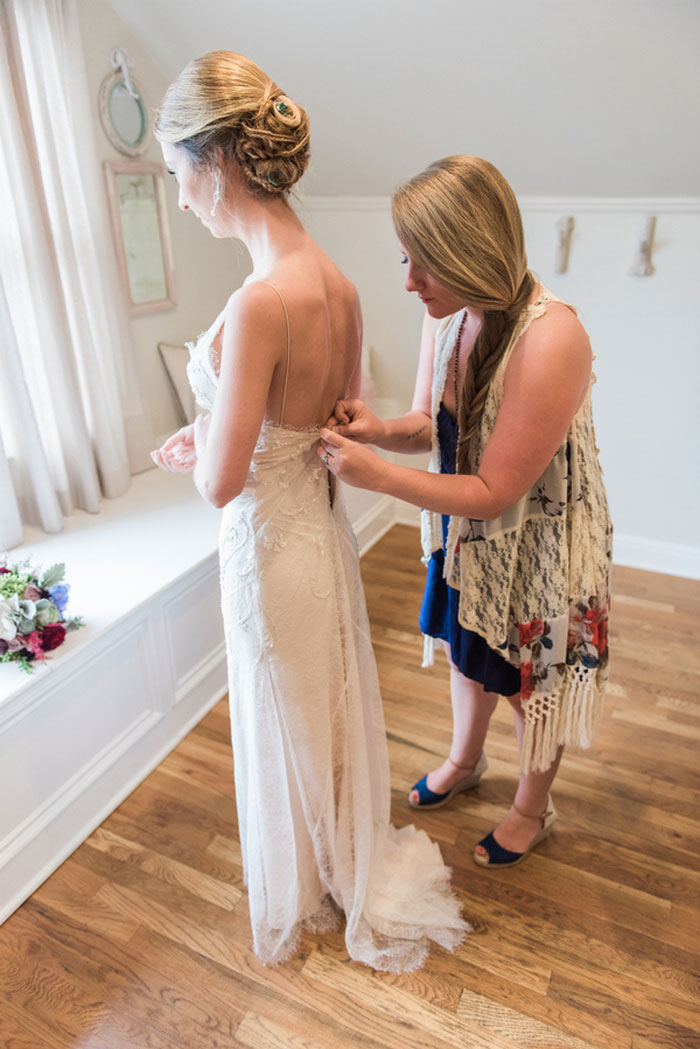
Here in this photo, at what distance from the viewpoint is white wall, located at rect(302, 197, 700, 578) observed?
2705 millimetres

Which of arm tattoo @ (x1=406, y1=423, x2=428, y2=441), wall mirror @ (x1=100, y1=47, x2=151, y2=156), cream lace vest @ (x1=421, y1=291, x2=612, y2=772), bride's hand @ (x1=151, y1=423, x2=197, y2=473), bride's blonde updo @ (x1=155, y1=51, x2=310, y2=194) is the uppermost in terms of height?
wall mirror @ (x1=100, y1=47, x2=151, y2=156)

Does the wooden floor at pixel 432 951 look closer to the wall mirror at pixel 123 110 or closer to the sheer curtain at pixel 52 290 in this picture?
the sheer curtain at pixel 52 290

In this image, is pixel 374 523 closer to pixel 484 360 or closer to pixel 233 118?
pixel 484 360

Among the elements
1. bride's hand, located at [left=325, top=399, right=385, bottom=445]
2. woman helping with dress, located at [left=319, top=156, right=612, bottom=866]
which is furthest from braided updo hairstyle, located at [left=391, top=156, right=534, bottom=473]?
bride's hand, located at [left=325, top=399, right=385, bottom=445]

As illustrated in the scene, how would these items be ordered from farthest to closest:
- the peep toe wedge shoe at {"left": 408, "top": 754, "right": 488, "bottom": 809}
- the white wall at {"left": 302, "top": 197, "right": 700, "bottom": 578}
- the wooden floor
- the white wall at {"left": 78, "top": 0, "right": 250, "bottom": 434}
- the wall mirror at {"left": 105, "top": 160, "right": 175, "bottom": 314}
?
1. the white wall at {"left": 302, "top": 197, "right": 700, "bottom": 578}
2. the wall mirror at {"left": 105, "top": 160, "right": 175, "bottom": 314}
3. the white wall at {"left": 78, "top": 0, "right": 250, "bottom": 434}
4. the peep toe wedge shoe at {"left": 408, "top": 754, "right": 488, "bottom": 809}
5. the wooden floor

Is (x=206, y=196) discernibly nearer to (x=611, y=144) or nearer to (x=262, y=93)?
(x=262, y=93)

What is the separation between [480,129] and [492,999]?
8.44 feet

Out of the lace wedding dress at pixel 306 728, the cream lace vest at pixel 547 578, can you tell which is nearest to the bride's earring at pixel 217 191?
the lace wedding dress at pixel 306 728

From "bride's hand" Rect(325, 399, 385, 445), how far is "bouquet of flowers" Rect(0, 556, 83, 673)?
0.88 metres

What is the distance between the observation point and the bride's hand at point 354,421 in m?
1.31

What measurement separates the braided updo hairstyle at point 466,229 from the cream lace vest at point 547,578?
0.60 feet

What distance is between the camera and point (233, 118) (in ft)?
3.44

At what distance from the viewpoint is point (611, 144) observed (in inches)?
95.7

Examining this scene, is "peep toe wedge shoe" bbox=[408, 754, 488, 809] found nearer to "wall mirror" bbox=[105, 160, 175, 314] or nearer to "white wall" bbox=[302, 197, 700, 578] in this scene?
"white wall" bbox=[302, 197, 700, 578]
